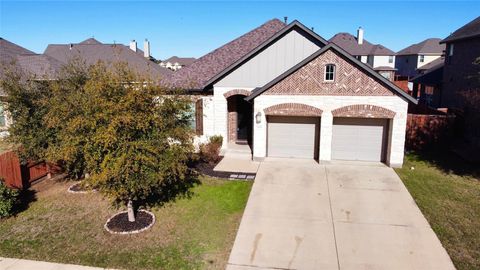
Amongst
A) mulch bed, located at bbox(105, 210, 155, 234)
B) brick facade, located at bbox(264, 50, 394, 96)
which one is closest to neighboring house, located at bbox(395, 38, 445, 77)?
brick facade, located at bbox(264, 50, 394, 96)

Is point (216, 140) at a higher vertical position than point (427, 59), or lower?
lower

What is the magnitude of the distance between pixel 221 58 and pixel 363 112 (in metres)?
9.08

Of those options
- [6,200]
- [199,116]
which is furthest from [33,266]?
[199,116]

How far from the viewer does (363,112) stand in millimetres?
15188

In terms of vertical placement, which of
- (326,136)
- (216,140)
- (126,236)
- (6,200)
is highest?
(326,136)

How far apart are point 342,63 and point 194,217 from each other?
9.33 meters

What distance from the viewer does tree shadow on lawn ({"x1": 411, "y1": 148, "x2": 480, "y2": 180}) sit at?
49.4ft

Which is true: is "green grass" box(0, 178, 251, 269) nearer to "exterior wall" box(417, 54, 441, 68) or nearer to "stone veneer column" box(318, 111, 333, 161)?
"stone veneer column" box(318, 111, 333, 161)

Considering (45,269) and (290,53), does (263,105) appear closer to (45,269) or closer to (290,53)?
(290,53)

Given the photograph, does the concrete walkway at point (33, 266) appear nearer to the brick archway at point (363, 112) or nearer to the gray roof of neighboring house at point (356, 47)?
the brick archway at point (363, 112)

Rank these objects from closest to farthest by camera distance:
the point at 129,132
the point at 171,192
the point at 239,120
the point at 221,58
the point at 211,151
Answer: the point at 129,132
the point at 171,192
the point at 211,151
the point at 239,120
the point at 221,58

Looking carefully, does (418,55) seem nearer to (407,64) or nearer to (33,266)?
(407,64)

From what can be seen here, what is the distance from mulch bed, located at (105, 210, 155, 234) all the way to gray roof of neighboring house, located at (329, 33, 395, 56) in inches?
2034

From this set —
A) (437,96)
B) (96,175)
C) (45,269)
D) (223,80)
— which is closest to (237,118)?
(223,80)
